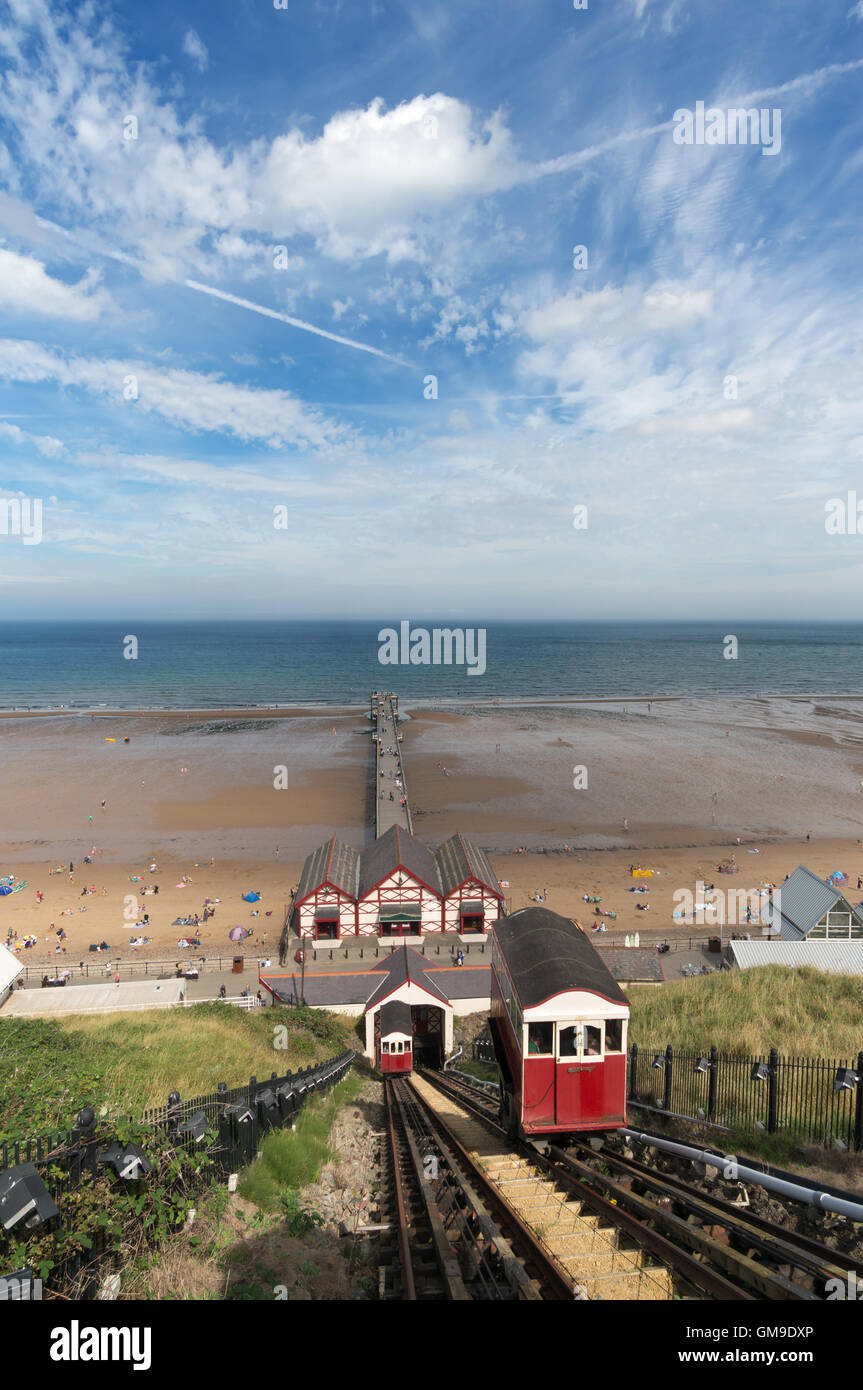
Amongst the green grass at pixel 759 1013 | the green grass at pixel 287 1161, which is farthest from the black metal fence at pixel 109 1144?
the green grass at pixel 759 1013

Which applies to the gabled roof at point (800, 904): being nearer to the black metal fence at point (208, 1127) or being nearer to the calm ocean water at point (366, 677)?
the black metal fence at point (208, 1127)

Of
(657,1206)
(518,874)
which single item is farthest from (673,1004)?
(518,874)

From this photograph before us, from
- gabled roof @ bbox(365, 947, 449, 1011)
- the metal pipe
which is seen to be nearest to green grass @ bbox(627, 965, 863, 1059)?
the metal pipe

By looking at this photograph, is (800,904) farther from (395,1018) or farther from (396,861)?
(395,1018)

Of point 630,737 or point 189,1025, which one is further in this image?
point 630,737

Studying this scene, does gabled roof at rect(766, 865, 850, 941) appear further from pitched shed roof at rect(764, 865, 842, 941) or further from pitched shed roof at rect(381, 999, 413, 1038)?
pitched shed roof at rect(381, 999, 413, 1038)
